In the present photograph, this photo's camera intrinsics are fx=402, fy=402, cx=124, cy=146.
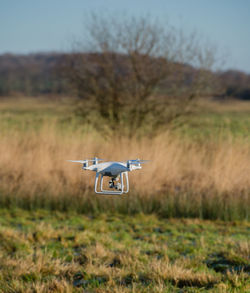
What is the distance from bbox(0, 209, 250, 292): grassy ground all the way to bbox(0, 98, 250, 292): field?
0.02 meters

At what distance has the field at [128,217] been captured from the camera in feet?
9.38

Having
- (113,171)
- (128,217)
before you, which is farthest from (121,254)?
(113,171)

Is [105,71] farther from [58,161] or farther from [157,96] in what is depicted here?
[58,161]

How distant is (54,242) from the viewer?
8648 mm

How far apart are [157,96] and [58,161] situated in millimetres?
12619

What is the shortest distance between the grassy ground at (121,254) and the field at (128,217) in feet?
0.07

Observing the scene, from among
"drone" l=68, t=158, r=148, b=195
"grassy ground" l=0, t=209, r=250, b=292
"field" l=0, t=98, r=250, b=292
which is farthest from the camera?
"grassy ground" l=0, t=209, r=250, b=292

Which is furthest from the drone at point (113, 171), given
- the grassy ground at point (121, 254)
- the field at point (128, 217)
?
the grassy ground at point (121, 254)

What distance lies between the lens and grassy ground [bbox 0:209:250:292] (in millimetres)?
5714

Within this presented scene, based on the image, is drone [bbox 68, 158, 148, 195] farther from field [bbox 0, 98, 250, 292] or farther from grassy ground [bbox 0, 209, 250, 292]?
grassy ground [bbox 0, 209, 250, 292]

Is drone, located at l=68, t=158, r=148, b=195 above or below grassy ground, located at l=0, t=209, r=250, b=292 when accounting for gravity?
above

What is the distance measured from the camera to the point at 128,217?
1106cm

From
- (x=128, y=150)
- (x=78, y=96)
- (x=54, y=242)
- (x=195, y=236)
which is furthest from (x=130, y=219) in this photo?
(x=128, y=150)

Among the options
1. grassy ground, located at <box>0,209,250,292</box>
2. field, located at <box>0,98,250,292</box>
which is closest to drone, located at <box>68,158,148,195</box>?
field, located at <box>0,98,250,292</box>
